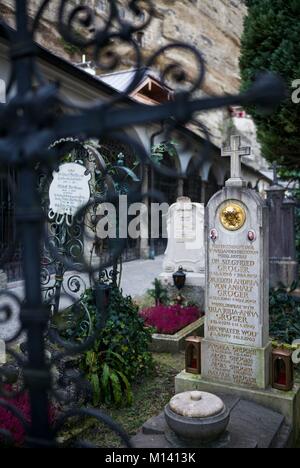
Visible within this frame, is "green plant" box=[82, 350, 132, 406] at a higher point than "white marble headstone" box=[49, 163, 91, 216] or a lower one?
lower

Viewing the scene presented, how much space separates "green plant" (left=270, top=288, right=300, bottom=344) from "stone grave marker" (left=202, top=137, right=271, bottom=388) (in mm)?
1925

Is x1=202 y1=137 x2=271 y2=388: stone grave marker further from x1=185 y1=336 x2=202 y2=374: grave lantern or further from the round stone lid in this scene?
the round stone lid

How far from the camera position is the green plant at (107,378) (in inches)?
164

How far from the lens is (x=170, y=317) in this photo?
21.7ft

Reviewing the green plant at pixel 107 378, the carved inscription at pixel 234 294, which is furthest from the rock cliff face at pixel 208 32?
the green plant at pixel 107 378

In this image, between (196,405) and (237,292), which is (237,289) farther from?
(196,405)

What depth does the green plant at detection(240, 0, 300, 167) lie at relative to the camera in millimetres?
8906

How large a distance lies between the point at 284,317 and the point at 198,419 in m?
4.14

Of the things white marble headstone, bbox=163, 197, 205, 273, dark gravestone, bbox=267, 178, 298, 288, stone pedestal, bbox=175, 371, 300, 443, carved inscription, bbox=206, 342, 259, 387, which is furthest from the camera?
dark gravestone, bbox=267, 178, 298, 288

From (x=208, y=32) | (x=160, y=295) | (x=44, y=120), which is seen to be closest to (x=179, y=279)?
(x=160, y=295)

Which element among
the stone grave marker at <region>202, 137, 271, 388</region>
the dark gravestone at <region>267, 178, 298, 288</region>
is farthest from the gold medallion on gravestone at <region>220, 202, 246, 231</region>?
the dark gravestone at <region>267, 178, 298, 288</region>

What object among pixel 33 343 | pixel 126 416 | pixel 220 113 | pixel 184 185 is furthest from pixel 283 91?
pixel 220 113

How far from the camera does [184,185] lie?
21.0m
